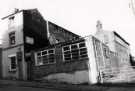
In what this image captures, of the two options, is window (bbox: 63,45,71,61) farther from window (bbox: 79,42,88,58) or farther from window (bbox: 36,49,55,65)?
window (bbox: 36,49,55,65)

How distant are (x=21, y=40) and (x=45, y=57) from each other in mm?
5105

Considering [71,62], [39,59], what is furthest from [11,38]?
[71,62]

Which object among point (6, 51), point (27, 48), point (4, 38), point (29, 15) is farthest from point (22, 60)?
point (29, 15)

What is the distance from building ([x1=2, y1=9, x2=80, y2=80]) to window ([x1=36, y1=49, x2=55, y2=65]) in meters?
1.80

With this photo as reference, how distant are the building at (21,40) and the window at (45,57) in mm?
1804

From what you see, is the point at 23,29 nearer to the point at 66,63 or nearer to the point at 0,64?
the point at 0,64

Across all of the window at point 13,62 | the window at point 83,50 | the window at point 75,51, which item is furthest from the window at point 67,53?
the window at point 13,62

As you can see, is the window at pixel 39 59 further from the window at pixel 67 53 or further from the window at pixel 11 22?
the window at pixel 11 22

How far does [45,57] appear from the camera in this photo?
1992 centimetres

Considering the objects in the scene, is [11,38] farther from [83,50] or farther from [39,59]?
[83,50]

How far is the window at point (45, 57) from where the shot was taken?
19331 millimetres

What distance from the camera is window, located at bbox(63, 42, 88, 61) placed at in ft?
56.4

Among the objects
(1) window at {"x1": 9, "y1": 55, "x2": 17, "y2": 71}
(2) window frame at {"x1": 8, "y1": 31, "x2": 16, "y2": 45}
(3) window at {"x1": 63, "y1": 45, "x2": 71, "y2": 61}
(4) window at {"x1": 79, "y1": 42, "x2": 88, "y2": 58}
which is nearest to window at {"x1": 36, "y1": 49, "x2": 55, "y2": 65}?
(3) window at {"x1": 63, "y1": 45, "x2": 71, "y2": 61}

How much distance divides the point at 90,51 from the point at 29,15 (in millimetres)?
12671
